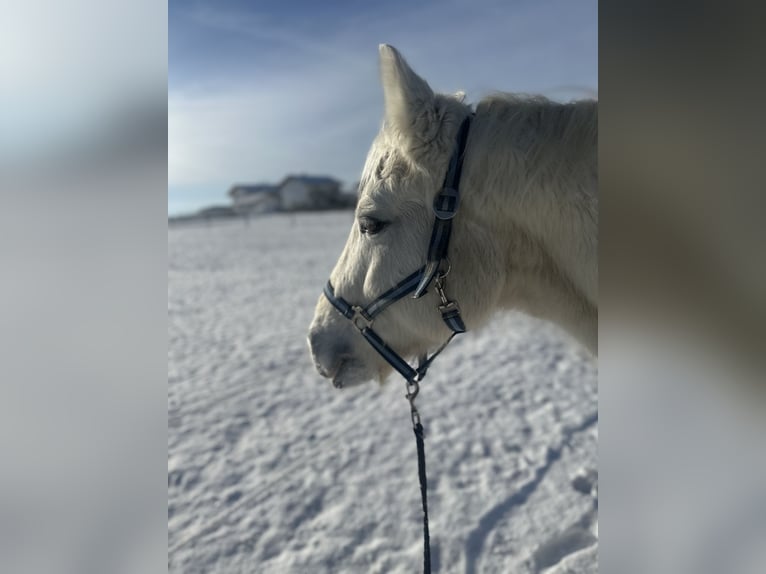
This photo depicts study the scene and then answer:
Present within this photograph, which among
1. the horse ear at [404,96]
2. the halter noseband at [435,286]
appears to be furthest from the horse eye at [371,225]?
the horse ear at [404,96]

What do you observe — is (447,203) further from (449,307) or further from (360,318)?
(360,318)

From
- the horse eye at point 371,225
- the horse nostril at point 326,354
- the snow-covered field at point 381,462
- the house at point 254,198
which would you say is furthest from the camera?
the house at point 254,198

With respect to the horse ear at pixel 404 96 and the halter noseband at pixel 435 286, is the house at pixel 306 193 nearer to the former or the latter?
the halter noseband at pixel 435 286

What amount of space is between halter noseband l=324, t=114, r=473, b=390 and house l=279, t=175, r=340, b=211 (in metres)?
40.2

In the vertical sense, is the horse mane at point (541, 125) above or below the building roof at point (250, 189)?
below

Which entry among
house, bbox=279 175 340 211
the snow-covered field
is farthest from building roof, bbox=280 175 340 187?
the snow-covered field

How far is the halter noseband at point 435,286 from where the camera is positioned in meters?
1.55

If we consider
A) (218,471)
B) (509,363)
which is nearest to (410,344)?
(218,471)

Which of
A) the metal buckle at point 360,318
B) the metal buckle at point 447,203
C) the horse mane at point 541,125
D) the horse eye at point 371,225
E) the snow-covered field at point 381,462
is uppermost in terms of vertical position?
the horse mane at point 541,125

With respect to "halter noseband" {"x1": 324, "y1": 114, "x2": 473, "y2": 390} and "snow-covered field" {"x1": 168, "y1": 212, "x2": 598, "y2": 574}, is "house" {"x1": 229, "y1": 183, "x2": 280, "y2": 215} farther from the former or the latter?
"halter noseband" {"x1": 324, "y1": 114, "x2": 473, "y2": 390}

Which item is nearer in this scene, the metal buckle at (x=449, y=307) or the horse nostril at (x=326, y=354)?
the metal buckle at (x=449, y=307)
